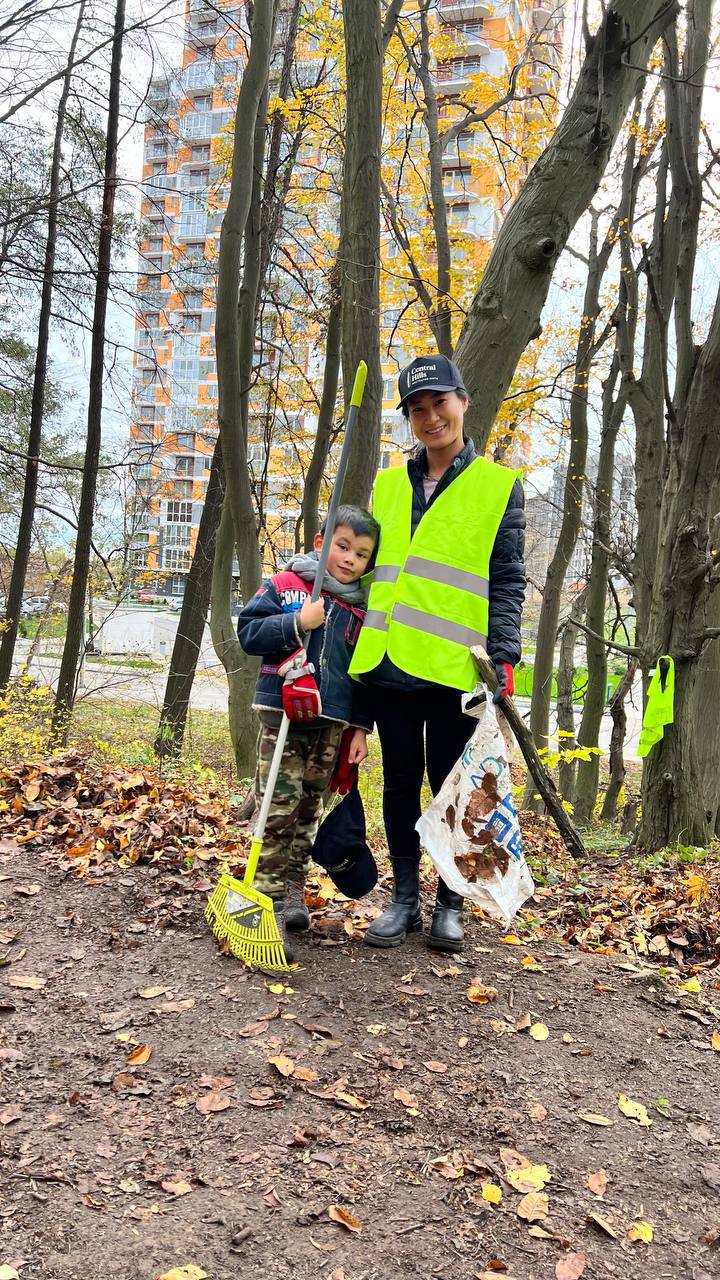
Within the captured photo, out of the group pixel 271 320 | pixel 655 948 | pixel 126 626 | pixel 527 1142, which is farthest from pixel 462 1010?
pixel 126 626

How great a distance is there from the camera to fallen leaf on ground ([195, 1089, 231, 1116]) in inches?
94.0

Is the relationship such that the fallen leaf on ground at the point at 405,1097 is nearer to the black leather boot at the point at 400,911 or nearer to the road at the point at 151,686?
the black leather boot at the point at 400,911

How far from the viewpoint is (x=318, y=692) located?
3086 millimetres

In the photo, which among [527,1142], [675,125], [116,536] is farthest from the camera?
[116,536]

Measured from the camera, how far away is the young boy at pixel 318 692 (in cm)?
317

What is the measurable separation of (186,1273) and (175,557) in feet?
85.6

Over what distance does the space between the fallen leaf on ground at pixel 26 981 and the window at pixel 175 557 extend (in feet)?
66.2

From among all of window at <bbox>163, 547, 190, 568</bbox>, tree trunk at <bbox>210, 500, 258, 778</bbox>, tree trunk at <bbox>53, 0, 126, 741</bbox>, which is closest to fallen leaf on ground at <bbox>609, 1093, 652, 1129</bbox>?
tree trunk at <bbox>210, 500, 258, 778</bbox>

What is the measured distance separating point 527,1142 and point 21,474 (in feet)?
46.0

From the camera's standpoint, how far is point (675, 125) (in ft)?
21.0

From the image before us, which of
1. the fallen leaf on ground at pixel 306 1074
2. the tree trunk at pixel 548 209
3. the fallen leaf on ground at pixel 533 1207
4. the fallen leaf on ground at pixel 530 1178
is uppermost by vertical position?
the tree trunk at pixel 548 209

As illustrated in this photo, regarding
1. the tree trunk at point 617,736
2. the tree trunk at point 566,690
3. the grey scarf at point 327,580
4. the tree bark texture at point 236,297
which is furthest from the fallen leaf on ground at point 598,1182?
the tree trunk at point 566,690

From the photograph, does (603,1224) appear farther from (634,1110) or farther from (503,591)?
(503,591)

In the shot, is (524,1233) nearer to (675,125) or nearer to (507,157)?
(675,125)
